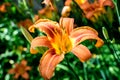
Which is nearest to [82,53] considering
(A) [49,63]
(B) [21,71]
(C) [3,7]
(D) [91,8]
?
(A) [49,63]

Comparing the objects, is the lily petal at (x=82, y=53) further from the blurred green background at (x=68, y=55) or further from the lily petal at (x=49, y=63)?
the blurred green background at (x=68, y=55)

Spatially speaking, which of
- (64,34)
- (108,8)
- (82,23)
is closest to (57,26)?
(64,34)

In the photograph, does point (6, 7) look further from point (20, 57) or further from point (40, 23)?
point (40, 23)

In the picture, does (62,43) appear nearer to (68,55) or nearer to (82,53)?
(82,53)

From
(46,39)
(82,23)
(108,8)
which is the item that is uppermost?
(46,39)

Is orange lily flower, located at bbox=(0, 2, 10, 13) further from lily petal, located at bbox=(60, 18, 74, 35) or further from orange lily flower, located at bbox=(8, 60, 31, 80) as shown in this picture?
lily petal, located at bbox=(60, 18, 74, 35)

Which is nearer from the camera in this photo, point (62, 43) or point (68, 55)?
point (62, 43)
